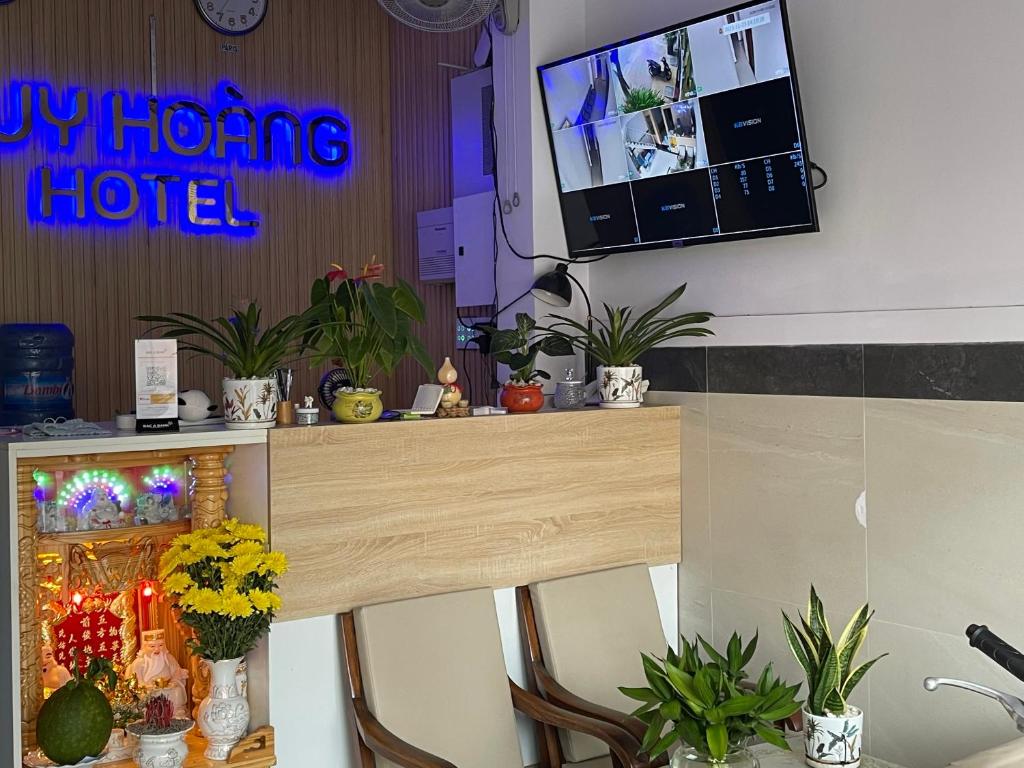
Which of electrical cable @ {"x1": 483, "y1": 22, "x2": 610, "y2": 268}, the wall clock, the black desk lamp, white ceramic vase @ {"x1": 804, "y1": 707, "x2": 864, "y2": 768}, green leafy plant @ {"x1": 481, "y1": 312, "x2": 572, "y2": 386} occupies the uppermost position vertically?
the wall clock

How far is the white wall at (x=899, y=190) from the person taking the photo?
2973mm

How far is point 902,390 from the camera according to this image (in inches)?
125

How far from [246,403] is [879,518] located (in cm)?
194

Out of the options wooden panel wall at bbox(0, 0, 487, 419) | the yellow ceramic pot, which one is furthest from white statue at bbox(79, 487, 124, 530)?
wooden panel wall at bbox(0, 0, 487, 419)

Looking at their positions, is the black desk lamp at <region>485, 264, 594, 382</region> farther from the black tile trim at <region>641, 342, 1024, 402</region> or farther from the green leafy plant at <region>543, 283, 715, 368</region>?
the black tile trim at <region>641, 342, 1024, 402</region>

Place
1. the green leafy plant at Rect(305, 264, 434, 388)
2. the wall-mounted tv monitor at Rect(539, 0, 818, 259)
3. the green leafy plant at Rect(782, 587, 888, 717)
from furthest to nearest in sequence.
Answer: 1. the wall-mounted tv monitor at Rect(539, 0, 818, 259)
2. the green leafy plant at Rect(305, 264, 434, 388)
3. the green leafy plant at Rect(782, 587, 888, 717)

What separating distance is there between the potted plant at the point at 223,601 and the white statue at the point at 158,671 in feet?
0.51

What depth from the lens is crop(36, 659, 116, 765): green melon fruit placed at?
102 inches

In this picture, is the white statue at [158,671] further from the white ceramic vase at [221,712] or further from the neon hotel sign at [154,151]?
the neon hotel sign at [154,151]

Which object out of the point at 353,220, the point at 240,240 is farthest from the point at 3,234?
the point at 353,220

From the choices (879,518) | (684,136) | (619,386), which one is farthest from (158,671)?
(684,136)

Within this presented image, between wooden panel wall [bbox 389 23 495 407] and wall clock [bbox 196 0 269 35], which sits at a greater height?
wall clock [bbox 196 0 269 35]

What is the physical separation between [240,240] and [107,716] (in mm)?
3483

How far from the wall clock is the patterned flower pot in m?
3.24
